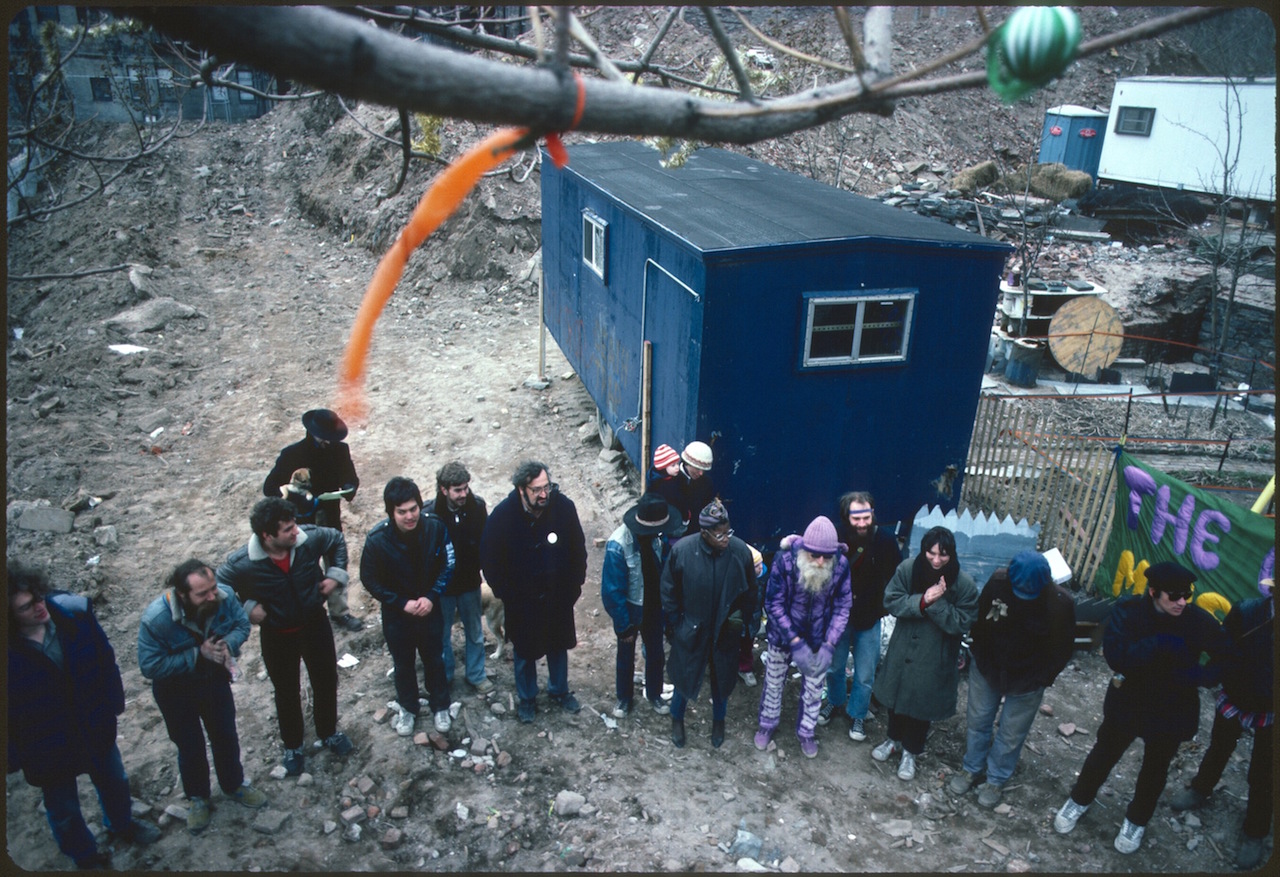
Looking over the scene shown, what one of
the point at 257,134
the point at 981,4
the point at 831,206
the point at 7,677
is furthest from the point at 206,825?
the point at 257,134

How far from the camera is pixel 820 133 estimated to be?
22438 mm

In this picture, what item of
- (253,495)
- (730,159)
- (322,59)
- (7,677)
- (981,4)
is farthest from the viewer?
(730,159)

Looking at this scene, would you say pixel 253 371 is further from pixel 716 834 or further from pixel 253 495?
pixel 716 834

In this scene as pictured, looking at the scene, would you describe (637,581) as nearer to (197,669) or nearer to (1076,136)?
(197,669)

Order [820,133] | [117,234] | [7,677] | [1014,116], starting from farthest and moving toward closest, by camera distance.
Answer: [1014,116] → [820,133] → [117,234] → [7,677]

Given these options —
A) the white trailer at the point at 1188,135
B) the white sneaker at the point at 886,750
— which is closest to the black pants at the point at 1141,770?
the white sneaker at the point at 886,750

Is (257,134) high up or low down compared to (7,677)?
up

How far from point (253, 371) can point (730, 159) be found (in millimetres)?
7207

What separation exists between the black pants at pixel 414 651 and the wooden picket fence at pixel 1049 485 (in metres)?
4.86

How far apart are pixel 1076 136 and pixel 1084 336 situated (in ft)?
54.5

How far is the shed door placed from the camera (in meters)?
6.08

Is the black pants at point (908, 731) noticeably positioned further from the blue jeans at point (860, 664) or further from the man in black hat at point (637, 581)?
the man in black hat at point (637, 581)

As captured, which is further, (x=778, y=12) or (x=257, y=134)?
(x=778, y=12)

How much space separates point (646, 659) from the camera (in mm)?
5098
